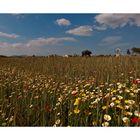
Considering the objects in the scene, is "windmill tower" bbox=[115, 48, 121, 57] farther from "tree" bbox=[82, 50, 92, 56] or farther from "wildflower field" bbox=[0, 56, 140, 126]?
"tree" bbox=[82, 50, 92, 56]

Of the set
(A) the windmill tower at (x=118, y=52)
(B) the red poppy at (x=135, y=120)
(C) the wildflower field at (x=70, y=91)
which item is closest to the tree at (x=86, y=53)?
(C) the wildflower field at (x=70, y=91)

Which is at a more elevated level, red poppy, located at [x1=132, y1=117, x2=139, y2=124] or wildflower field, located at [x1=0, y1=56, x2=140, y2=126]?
wildflower field, located at [x1=0, y1=56, x2=140, y2=126]

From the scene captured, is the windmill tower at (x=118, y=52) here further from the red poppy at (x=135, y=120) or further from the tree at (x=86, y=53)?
the red poppy at (x=135, y=120)

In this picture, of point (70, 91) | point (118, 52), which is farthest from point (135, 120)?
point (118, 52)

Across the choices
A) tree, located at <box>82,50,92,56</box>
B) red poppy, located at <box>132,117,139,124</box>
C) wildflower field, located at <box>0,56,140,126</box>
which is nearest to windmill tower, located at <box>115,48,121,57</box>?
wildflower field, located at <box>0,56,140,126</box>

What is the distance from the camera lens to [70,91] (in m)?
2.98

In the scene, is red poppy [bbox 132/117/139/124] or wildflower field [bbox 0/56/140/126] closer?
red poppy [bbox 132/117/139/124]

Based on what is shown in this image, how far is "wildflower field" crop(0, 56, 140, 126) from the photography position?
8.43 ft

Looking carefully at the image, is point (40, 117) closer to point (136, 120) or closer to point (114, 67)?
→ point (136, 120)

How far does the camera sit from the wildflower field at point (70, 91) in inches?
101

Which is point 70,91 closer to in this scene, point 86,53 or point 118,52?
point 86,53

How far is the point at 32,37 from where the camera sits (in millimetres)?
3438

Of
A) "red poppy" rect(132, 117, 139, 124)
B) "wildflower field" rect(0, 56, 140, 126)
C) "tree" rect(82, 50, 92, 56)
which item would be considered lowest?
"red poppy" rect(132, 117, 139, 124)
